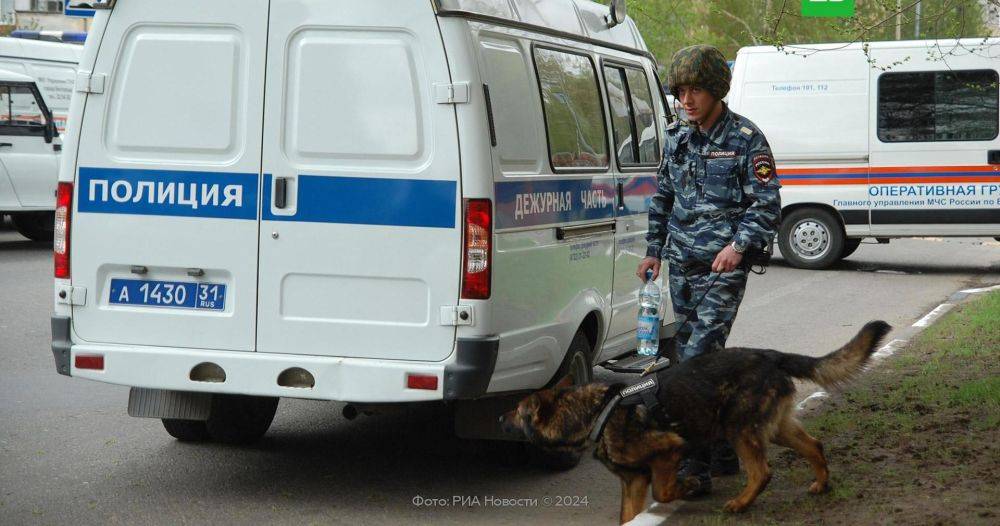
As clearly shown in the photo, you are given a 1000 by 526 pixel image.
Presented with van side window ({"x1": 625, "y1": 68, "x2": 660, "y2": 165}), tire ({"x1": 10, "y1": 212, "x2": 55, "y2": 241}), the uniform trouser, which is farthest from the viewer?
tire ({"x1": 10, "y1": 212, "x2": 55, "y2": 241})

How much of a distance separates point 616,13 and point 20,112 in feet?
38.4

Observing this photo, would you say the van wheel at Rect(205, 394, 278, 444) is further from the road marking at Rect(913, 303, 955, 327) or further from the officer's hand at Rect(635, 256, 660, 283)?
the road marking at Rect(913, 303, 955, 327)

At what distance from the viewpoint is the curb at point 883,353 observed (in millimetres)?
5297

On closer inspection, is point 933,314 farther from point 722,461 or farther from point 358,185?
point 358,185

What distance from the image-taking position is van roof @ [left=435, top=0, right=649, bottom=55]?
17.9 ft

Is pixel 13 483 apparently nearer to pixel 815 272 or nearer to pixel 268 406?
pixel 268 406

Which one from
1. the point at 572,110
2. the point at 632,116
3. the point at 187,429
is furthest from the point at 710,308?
the point at 187,429

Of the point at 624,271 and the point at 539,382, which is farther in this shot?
the point at 624,271

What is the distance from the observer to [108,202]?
562 cm

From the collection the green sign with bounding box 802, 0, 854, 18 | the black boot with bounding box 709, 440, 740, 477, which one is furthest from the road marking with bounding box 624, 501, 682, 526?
the green sign with bounding box 802, 0, 854, 18

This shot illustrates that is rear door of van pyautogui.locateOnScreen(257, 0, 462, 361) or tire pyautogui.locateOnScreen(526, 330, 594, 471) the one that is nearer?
rear door of van pyautogui.locateOnScreen(257, 0, 462, 361)

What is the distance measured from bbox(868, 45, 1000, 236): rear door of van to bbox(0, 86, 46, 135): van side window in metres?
10.9

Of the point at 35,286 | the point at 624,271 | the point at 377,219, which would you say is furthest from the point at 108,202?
the point at 35,286

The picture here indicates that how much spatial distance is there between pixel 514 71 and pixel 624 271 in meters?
1.71
